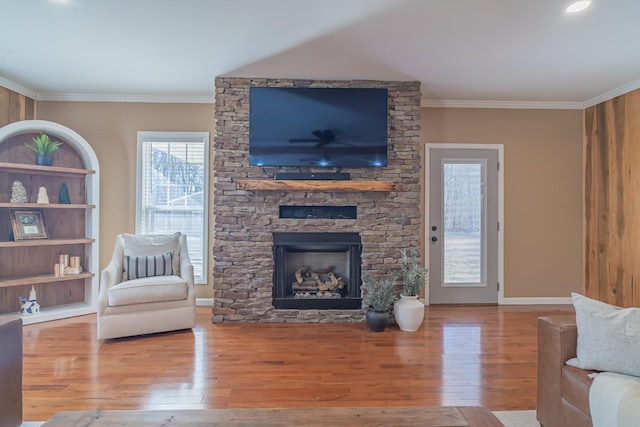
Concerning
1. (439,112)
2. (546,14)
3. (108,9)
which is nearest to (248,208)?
(108,9)

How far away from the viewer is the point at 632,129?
4.05 meters

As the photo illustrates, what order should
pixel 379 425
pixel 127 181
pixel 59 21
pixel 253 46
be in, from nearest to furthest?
pixel 379 425 < pixel 59 21 < pixel 253 46 < pixel 127 181

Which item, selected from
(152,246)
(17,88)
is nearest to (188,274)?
(152,246)

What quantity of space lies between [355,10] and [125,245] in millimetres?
3206

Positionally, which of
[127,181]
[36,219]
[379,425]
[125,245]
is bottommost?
[379,425]

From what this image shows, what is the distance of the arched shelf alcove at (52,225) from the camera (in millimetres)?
3926

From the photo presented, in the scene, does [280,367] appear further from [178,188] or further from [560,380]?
[178,188]

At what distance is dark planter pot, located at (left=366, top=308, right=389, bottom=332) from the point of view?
3572 millimetres

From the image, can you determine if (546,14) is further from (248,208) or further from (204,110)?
(204,110)

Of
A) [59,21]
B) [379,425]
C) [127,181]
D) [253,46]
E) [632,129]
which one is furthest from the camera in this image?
[127,181]

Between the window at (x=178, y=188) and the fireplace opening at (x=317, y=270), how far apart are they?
123cm

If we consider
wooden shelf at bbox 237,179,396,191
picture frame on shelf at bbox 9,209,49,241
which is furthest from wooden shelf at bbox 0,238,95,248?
wooden shelf at bbox 237,179,396,191

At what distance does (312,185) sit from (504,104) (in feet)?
9.57

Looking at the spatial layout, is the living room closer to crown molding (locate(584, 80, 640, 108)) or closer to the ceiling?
crown molding (locate(584, 80, 640, 108))
